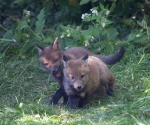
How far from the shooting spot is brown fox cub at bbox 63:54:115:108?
268 inches

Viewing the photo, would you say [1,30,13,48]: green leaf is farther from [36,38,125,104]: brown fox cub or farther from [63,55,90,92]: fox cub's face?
[63,55,90,92]: fox cub's face

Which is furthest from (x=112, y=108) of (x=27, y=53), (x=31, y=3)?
(x=31, y=3)

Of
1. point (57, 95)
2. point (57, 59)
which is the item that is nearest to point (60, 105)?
point (57, 95)

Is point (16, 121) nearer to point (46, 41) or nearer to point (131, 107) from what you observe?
point (131, 107)

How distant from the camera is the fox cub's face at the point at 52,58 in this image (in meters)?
7.42

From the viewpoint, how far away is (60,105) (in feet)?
23.5

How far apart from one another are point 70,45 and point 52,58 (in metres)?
1.51

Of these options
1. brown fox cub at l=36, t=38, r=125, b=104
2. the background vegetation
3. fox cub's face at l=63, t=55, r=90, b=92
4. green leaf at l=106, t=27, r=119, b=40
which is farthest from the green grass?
green leaf at l=106, t=27, r=119, b=40

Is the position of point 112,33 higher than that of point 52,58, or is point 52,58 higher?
point 52,58

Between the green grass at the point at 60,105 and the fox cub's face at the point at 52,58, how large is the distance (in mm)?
436

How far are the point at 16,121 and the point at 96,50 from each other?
3423mm

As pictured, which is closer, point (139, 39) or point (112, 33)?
point (139, 39)

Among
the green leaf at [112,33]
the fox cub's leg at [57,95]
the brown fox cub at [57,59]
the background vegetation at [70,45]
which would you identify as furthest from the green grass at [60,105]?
the green leaf at [112,33]

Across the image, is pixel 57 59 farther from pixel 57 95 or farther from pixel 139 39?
pixel 139 39
